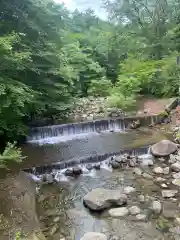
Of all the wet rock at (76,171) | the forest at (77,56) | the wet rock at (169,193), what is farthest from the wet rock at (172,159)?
the forest at (77,56)

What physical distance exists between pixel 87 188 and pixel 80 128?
366 cm

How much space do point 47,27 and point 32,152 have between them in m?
3.91

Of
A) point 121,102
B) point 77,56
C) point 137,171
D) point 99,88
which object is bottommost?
point 137,171

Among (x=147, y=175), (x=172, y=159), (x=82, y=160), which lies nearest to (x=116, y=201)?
(x=147, y=175)

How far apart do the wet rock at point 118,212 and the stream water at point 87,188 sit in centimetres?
13

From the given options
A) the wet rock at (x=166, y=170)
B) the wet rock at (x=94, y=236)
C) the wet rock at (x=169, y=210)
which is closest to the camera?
the wet rock at (x=94, y=236)

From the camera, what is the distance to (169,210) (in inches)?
233

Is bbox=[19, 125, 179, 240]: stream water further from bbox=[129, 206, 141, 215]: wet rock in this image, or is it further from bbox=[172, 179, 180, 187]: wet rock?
bbox=[172, 179, 180, 187]: wet rock

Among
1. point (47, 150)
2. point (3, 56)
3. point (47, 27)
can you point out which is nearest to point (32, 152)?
point (47, 150)

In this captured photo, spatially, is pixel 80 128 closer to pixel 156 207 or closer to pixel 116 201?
pixel 116 201

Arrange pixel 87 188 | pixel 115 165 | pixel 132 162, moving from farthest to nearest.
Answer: pixel 132 162 < pixel 115 165 < pixel 87 188

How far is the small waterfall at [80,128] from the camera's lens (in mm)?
9969

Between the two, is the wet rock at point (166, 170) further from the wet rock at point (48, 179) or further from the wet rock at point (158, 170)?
the wet rock at point (48, 179)

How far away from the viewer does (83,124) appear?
10.3 meters
